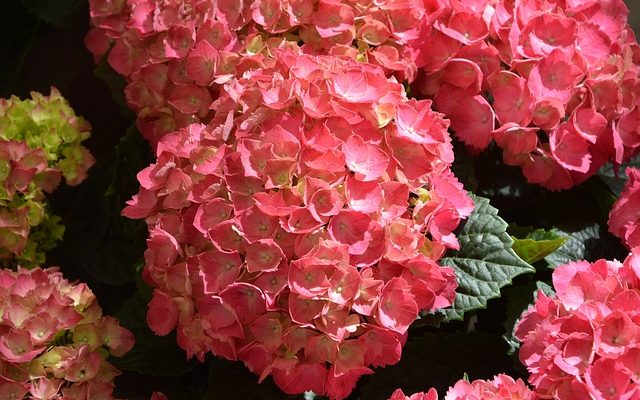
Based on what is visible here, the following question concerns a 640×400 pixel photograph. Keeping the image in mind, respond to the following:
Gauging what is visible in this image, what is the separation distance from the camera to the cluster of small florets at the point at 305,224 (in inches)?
41.9

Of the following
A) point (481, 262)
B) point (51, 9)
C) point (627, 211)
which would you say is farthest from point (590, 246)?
point (51, 9)

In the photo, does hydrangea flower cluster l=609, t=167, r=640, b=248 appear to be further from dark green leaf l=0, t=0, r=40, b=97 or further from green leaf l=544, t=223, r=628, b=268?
dark green leaf l=0, t=0, r=40, b=97

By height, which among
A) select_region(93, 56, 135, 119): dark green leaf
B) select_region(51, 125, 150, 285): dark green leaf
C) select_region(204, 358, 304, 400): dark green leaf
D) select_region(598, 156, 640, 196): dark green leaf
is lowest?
select_region(51, 125, 150, 285): dark green leaf

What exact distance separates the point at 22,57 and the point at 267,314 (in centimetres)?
120

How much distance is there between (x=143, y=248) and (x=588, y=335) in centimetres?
81

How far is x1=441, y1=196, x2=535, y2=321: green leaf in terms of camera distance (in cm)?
121

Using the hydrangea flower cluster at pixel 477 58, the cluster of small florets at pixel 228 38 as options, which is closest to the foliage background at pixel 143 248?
the hydrangea flower cluster at pixel 477 58

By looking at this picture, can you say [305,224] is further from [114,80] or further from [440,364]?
[114,80]

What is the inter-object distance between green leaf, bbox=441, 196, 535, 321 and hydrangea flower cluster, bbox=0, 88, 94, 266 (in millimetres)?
678

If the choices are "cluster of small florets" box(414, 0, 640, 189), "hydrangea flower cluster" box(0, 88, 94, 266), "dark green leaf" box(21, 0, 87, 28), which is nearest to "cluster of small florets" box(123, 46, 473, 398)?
"cluster of small florets" box(414, 0, 640, 189)

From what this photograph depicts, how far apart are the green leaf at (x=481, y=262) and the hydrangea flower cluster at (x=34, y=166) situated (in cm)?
68

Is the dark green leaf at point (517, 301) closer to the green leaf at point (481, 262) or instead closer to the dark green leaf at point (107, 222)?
the green leaf at point (481, 262)

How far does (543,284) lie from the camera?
1.34 m

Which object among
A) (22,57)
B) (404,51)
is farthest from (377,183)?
(22,57)
